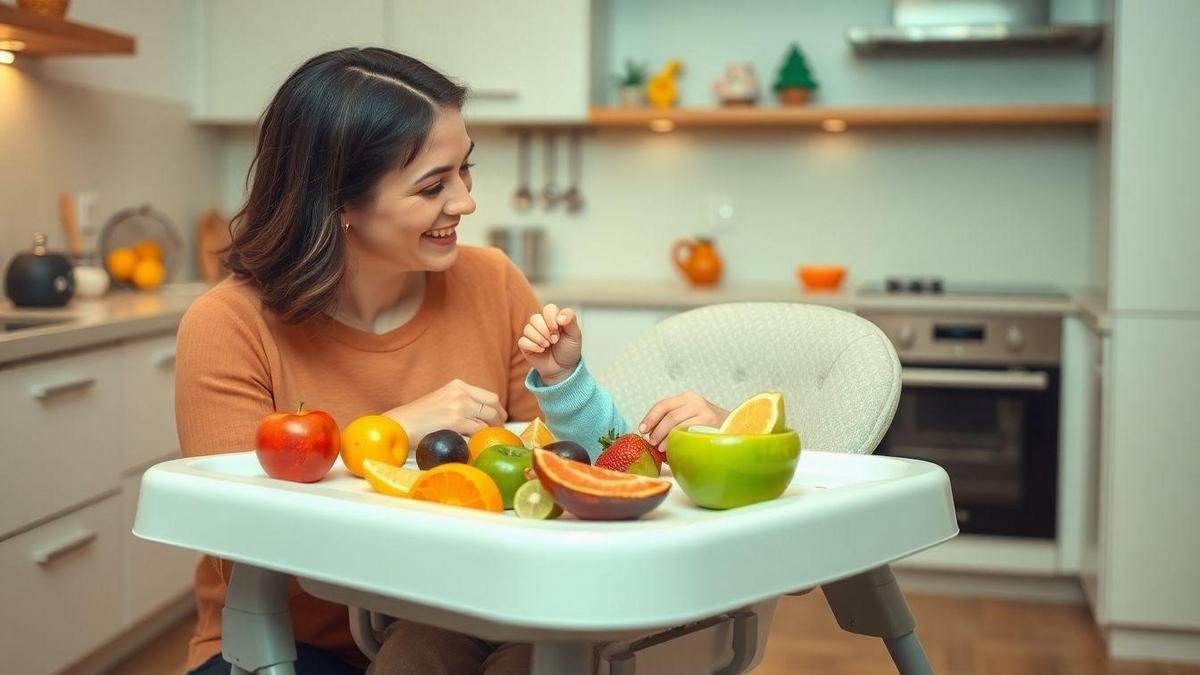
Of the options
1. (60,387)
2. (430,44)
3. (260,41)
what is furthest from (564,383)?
(260,41)

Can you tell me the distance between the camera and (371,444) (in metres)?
1.19

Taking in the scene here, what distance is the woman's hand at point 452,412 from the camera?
1.43 meters

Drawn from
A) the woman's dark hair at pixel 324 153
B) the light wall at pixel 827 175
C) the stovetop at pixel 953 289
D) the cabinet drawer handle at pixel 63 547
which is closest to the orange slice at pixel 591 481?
the woman's dark hair at pixel 324 153

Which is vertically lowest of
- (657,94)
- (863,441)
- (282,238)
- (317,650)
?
(317,650)

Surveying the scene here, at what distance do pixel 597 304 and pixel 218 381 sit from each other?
2.07 m

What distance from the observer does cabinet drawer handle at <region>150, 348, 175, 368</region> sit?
2904mm

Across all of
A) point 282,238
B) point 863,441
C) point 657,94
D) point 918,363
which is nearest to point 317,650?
point 282,238

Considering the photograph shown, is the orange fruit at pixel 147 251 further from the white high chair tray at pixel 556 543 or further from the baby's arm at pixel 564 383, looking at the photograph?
Answer: the white high chair tray at pixel 556 543

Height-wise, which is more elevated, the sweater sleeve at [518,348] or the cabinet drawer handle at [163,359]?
the sweater sleeve at [518,348]

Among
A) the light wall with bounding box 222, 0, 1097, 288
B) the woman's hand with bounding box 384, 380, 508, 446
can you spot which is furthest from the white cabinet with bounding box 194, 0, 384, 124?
the woman's hand with bounding box 384, 380, 508, 446

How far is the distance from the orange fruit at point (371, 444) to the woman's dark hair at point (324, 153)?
0.41 meters

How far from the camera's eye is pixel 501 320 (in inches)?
72.7

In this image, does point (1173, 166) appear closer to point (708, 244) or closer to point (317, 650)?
point (708, 244)

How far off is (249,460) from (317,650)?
0.36 metres
